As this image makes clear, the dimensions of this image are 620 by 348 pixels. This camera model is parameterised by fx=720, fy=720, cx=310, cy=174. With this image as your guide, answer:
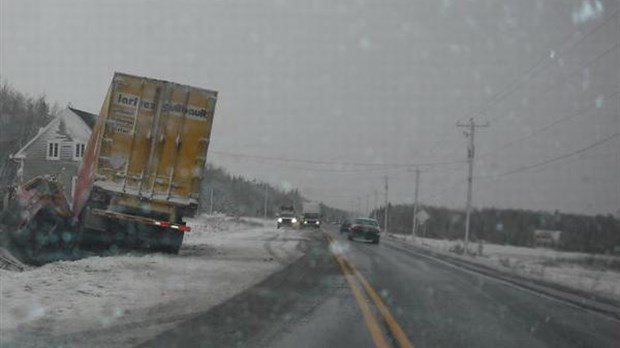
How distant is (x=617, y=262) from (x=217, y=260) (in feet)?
162

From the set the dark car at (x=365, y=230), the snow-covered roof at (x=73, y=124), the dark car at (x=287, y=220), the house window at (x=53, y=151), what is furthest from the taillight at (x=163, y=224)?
the dark car at (x=287, y=220)

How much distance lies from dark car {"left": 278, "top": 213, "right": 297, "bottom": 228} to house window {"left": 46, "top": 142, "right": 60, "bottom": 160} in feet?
82.3

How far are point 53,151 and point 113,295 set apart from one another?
4386 centimetres

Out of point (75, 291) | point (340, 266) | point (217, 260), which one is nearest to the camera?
point (75, 291)

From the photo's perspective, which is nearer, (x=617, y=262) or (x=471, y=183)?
(x=471, y=183)

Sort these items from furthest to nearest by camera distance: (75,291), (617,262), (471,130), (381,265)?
(617,262) < (471,130) < (381,265) < (75,291)

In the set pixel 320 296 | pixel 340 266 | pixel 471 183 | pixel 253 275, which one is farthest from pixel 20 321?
pixel 471 183

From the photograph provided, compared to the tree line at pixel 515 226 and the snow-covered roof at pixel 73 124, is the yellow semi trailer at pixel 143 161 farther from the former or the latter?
the tree line at pixel 515 226

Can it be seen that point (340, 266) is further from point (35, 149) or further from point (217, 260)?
point (35, 149)

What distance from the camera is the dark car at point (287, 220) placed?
71312 mm

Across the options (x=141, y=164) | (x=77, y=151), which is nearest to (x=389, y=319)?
(x=141, y=164)

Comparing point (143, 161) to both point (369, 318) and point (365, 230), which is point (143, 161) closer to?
point (369, 318)

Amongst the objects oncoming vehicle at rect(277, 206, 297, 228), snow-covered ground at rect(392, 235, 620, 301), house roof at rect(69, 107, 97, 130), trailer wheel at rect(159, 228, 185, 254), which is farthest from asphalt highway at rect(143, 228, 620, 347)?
oncoming vehicle at rect(277, 206, 297, 228)

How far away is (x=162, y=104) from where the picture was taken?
60.2ft
